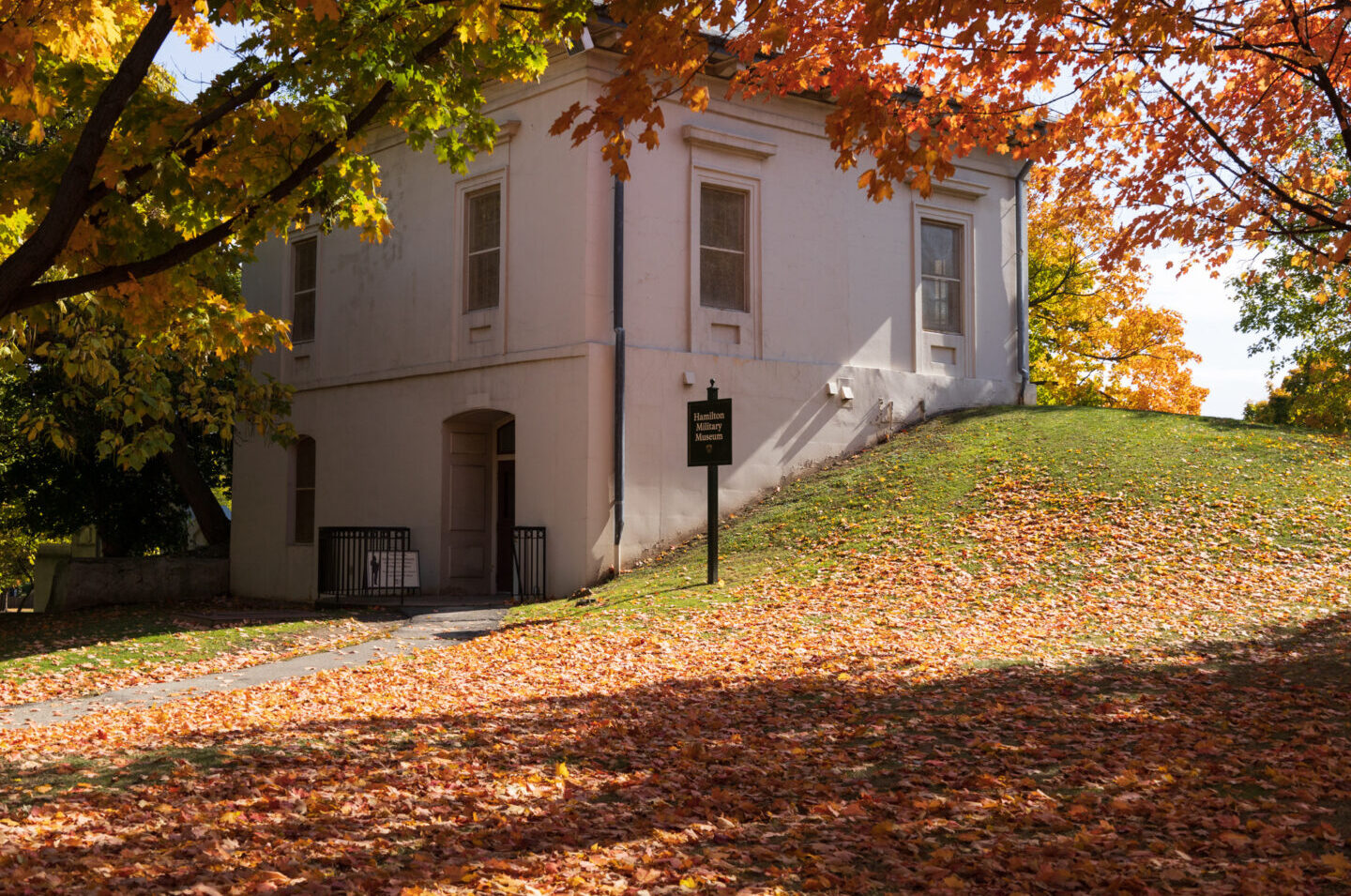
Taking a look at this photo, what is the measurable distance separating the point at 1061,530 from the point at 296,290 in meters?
15.7

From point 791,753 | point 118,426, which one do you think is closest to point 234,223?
point 791,753

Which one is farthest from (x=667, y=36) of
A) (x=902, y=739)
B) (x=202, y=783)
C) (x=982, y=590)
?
(x=982, y=590)

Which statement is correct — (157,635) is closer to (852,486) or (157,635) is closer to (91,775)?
(91,775)

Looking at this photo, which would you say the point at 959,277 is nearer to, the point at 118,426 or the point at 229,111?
the point at 118,426

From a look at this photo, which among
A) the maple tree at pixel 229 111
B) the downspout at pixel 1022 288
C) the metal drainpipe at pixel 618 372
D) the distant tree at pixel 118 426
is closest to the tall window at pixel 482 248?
the metal drainpipe at pixel 618 372

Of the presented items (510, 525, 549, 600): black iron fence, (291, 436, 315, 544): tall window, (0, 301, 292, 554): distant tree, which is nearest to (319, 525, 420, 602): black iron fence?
(510, 525, 549, 600): black iron fence

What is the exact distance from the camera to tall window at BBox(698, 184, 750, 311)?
65.4 feet

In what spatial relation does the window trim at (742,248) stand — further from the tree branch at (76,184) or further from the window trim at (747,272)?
the tree branch at (76,184)

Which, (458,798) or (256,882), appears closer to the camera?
(256,882)

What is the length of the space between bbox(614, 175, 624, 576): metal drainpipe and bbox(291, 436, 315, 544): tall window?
8176 mm

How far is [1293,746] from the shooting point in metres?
7.06

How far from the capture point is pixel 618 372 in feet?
59.9

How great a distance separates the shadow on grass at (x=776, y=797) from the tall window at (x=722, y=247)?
11.6 metres

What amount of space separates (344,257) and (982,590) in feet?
46.8
